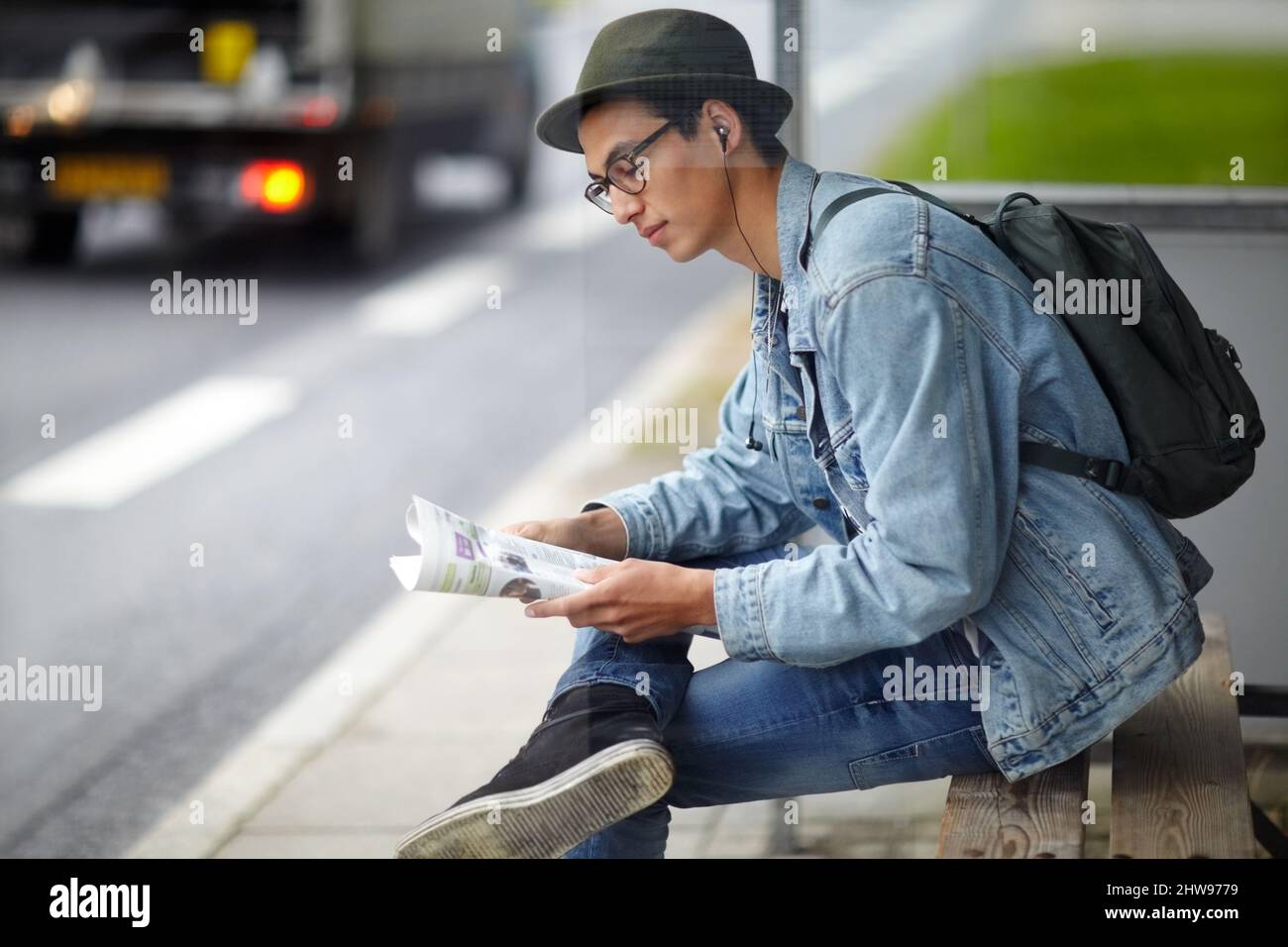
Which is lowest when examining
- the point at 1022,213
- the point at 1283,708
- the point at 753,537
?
the point at 1283,708

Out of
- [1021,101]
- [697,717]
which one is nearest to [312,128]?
[1021,101]

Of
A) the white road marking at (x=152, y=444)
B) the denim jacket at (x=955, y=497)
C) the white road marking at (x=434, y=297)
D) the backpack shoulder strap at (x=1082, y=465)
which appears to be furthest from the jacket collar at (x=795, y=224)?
the white road marking at (x=434, y=297)

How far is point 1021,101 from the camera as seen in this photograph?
111 inches

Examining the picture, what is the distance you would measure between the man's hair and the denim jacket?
0.05 metres

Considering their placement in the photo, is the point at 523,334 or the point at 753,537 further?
the point at 523,334

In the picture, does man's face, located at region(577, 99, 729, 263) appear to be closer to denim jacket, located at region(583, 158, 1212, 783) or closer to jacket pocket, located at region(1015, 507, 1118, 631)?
denim jacket, located at region(583, 158, 1212, 783)

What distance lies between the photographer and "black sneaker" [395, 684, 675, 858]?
6.52ft

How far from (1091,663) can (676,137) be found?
0.86 m

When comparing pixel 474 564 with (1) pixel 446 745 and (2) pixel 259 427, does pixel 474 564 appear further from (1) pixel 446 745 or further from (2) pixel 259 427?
(2) pixel 259 427

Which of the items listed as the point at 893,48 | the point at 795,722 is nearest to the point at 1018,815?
the point at 795,722

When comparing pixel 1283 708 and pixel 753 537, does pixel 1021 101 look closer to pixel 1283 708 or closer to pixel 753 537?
pixel 753 537

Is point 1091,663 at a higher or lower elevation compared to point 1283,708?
higher

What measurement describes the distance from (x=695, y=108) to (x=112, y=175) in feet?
24.8

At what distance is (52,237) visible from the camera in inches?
376
